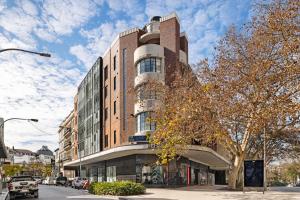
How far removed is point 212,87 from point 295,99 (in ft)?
16.8

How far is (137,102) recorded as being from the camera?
4131 centimetres

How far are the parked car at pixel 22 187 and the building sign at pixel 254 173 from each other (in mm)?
14615

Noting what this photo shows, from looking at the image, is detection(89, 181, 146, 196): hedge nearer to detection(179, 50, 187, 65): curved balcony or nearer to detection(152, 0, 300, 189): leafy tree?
detection(152, 0, 300, 189): leafy tree

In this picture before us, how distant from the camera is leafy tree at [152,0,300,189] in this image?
2242 cm

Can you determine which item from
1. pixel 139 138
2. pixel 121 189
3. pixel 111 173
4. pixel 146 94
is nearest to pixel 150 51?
pixel 146 94

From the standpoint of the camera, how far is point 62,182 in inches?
2931

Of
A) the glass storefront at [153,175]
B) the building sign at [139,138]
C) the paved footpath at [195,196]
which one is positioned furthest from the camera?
the glass storefront at [153,175]

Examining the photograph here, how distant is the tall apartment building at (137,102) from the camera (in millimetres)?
45438

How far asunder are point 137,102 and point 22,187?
1548 cm

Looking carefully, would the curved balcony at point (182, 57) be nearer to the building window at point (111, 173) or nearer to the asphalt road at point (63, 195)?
the building window at point (111, 173)

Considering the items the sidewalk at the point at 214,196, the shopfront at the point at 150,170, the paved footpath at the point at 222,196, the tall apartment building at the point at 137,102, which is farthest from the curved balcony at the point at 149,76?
the paved footpath at the point at 222,196

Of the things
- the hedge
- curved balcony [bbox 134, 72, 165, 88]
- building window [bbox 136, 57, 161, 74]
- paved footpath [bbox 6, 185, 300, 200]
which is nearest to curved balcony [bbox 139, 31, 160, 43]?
building window [bbox 136, 57, 161, 74]

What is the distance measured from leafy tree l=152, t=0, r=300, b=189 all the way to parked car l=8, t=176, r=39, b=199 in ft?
30.6

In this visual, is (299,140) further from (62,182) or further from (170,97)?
(62,182)
